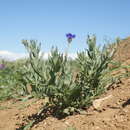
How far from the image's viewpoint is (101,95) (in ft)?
13.3

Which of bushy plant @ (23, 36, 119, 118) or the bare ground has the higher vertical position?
bushy plant @ (23, 36, 119, 118)

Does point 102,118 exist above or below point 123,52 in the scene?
below

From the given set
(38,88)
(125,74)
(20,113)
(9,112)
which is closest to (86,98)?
(38,88)

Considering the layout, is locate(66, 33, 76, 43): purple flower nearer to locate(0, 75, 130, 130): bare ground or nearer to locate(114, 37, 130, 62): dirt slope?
locate(0, 75, 130, 130): bare ground

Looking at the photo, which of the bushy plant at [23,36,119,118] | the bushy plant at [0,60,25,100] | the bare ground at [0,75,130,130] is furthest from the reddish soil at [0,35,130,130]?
the bushy plant at [0,60,25,100]

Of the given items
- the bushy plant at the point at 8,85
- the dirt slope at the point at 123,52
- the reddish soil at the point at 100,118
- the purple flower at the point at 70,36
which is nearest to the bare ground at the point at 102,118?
the reddish soil at the point at 100,118

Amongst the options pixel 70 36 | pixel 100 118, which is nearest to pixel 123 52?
pixel 70 36

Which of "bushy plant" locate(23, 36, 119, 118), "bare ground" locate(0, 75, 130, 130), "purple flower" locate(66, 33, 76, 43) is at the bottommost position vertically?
"bare ground" locate(0, 75, 130, 130)

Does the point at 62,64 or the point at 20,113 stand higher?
the point at 62,64

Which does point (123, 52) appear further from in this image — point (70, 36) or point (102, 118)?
point (102, 118)

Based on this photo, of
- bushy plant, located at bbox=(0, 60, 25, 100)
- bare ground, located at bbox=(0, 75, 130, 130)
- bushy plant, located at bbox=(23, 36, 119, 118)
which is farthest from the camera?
bushy plant, located at bbox=(0, 60, 25, 100)

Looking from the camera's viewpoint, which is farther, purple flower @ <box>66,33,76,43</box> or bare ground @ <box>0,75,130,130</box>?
purple flower @ <box>66,33,76,43</box>

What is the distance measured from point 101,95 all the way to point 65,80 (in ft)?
2.14

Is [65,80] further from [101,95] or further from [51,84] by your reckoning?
[101,95]
